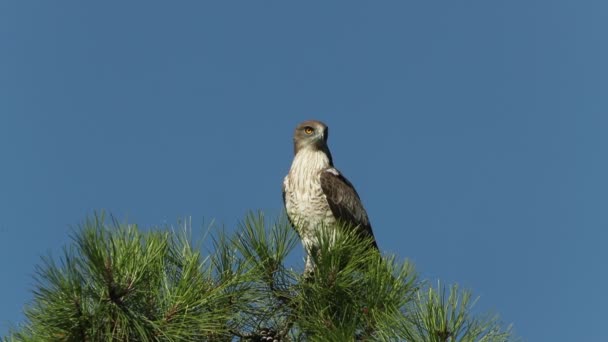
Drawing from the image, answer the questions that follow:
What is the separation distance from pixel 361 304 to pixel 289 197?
3248 mm

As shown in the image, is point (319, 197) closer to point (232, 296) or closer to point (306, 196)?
point (306, 196)

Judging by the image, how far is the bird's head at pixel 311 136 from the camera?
33.7 feet

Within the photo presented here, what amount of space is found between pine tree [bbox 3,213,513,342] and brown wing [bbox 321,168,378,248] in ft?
7.22

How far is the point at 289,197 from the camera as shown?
9.55 metres

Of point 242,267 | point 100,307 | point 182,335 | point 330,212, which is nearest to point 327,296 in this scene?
point 242,267

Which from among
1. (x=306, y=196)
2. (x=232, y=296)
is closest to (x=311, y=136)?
(x=306, y=196)

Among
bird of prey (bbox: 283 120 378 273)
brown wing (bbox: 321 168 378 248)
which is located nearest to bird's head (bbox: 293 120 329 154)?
bird of prey (bbox: 283 120 378 273)

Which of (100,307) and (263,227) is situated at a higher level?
(263,227)

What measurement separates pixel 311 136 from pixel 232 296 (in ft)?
14.4

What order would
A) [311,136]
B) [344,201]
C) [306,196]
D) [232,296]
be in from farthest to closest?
[311,136] < [306,196] < [344,201] < [232,296]

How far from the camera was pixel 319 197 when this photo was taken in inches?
369

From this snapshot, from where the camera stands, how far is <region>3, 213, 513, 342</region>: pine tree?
5.37 meters

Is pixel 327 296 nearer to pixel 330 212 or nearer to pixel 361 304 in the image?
pixel 361 304

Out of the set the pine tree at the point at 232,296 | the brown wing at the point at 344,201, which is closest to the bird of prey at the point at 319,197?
the brown wing at the point at 344,201
